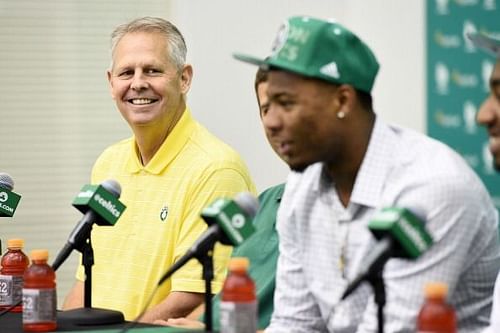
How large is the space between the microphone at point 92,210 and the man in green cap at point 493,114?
36.3 inches

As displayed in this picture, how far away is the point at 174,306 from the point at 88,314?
1.79 feet

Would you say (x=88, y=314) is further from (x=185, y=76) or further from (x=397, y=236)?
(x=185, y=76)

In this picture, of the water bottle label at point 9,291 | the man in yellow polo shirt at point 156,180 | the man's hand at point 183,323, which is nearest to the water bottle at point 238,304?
the man's hand at point 183,323

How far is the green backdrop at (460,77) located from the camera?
3.79 m

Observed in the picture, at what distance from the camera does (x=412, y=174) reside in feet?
7.76

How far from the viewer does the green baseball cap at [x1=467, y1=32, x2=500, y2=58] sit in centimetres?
226

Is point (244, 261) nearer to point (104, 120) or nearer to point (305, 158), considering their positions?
point (305, 158)

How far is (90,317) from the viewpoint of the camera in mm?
2756

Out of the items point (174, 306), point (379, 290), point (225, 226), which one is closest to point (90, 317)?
point (174, 306)

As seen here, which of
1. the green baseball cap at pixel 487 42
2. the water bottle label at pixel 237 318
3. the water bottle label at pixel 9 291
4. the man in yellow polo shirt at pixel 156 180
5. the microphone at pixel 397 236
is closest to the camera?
the microphone at pixel 397 236

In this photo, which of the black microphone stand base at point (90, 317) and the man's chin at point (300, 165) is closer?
the man's chin at point (300, 165)

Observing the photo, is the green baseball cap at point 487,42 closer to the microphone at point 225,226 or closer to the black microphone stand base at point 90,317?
the microphone at point 225,226

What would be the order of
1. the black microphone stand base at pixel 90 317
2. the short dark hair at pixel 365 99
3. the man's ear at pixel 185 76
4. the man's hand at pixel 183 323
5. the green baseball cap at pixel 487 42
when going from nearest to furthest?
1. the green baseball cap at pixel 487 42
2. the short dark hair at pixel 365 99
3. the black microphone stand base at pixel 90 317
4. the man's hand at pixel 183 323
5. the man's ear at pixel 185 76

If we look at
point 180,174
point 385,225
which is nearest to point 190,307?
point 180,174
